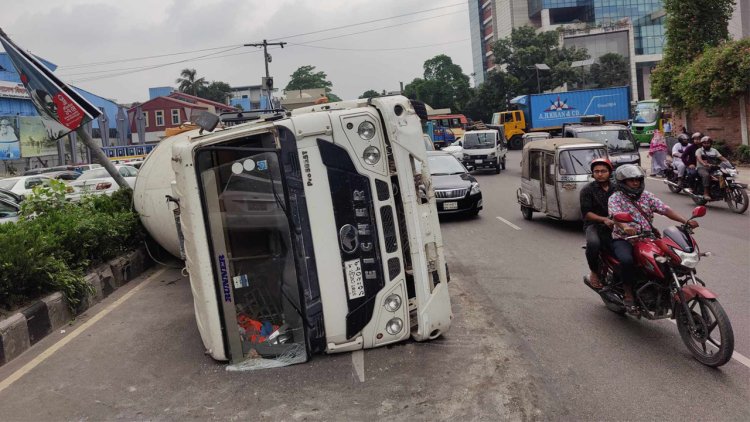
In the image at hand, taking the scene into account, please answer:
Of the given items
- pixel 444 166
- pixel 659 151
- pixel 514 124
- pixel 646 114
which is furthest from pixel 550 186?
pixel 514 124

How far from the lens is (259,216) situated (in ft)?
16.4

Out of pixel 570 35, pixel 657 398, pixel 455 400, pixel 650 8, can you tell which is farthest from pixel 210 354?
pixel 650 8

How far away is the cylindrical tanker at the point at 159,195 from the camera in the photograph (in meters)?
8.98

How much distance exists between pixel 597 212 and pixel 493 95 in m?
64.2

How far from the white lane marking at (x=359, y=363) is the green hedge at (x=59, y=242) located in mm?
3577

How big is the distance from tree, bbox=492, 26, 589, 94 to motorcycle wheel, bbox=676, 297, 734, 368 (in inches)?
2457

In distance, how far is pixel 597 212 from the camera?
6113 mm

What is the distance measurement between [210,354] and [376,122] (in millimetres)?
2372

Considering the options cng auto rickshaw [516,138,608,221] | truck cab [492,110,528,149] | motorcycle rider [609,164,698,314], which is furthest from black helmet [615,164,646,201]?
truck cab [492,110,528,149]

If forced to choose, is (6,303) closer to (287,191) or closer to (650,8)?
(287,191)

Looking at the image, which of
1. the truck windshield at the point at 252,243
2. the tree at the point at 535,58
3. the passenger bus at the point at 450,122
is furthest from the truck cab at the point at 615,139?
the tree at the point at 535,58

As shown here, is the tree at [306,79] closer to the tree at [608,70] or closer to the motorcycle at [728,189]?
the tree at [608,70]

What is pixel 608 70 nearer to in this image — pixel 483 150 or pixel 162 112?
pixel 162 112

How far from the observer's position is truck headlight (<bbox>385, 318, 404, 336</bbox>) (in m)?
5.11
